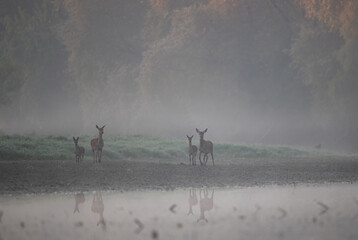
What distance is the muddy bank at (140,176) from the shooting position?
15008 mm

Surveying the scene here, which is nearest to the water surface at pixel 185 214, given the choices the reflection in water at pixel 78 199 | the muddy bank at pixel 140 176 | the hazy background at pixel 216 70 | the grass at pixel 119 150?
the reflection in water at pixel 78 199

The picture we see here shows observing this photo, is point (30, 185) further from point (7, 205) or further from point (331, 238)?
point (331, 238)

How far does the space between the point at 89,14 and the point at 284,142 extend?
851 inches

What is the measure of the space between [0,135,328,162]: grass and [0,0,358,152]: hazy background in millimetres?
11652

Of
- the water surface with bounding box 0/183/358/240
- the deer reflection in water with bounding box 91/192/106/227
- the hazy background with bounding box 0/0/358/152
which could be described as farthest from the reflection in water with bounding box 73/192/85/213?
the hazy background with bounding box 0/0/358/152

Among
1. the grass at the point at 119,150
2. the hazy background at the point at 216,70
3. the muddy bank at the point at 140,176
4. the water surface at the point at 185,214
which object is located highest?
the hazy background at the point at 216,70

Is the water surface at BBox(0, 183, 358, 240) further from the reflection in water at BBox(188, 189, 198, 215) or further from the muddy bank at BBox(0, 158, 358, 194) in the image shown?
the muddy bank at BBox(0, 158, 358, 194)

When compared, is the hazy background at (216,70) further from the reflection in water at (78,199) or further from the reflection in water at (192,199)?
the reflection in water at (78,199)

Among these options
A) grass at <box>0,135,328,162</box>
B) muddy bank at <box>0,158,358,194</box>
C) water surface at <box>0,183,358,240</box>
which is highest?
grass at <box>0,135,328,162</box>

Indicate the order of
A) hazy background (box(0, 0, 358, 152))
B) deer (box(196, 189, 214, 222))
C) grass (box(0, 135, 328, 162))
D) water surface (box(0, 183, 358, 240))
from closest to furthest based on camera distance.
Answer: water surface (box(0, 183, 358, 240)) < deer (box(196, 189, 214, 222)) < grass (box(0, 135, 328, 162)) < hazy background (box(0, 0, 358, 152))

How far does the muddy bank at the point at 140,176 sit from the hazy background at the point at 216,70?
23487 mm

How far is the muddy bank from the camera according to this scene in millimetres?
15008

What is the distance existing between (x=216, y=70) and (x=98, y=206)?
37.7 metres

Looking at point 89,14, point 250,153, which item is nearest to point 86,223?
point 250,153
